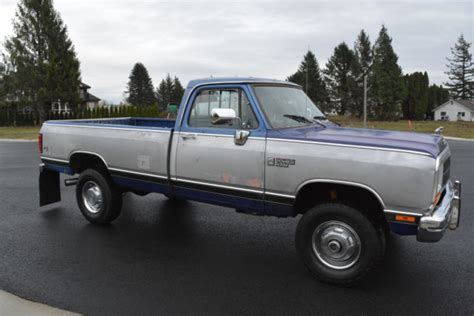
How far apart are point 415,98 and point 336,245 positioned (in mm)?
71984

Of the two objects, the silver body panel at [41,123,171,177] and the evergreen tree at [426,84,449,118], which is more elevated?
the evergreen tree at [426,84,449,118]

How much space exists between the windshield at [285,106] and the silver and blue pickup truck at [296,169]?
0.02m

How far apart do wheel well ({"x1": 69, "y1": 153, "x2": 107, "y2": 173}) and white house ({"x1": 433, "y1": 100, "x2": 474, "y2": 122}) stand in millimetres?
81529

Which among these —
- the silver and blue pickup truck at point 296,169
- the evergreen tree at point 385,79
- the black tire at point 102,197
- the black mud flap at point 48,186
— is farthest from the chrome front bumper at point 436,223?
the evergreen tree at point 385,79

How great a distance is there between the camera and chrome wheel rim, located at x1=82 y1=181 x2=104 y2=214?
20.4ft

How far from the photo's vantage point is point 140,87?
311ft

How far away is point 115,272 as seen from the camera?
4527 mm

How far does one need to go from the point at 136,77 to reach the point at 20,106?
5666cm

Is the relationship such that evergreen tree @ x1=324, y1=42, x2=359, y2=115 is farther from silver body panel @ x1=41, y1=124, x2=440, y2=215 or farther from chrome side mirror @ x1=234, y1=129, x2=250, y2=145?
chrome side mirror @ x1=234, y1=129, x2=250, y2=145

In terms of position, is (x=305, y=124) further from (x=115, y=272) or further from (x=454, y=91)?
(x=454, y=91)

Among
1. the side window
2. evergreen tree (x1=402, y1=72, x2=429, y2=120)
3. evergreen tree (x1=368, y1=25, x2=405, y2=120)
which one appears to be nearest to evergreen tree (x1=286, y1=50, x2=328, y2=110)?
evergreen tree (x1=368, y1=25, x2=405, y2=120)

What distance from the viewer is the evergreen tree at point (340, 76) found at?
62594 mm

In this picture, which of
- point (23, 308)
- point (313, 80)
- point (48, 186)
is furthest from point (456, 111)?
point (23, 308)

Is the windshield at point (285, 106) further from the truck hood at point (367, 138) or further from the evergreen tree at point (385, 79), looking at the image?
the evergreen tree at point (385, 79)
